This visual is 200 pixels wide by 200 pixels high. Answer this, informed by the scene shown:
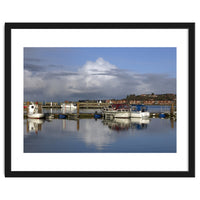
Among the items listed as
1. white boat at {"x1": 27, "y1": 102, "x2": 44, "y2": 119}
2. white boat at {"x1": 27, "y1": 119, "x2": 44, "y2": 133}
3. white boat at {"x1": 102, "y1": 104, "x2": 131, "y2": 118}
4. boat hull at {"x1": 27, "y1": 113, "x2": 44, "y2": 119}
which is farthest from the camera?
white boat at {"x1": 102, "y1": 104, "x2": 131, "y2": 118}

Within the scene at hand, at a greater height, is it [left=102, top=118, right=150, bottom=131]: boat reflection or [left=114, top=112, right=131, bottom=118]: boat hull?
[left=114, top=112, right=131, bottom=118]: boat hull

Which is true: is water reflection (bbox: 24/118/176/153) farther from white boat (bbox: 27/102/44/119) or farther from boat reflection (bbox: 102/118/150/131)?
white boat (bbox: 27/102/44/119)

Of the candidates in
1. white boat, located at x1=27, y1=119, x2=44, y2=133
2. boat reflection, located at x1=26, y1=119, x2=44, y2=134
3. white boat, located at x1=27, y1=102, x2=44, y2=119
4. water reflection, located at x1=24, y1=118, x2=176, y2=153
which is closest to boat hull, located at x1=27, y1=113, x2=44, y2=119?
white boat, located at x1=27, y1=102, x2=44, y2=119

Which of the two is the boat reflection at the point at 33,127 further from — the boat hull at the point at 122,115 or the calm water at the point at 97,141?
the boat hull at the point at 122,115

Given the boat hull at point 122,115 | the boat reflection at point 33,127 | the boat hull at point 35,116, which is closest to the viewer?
the boat reflection at point 33,127

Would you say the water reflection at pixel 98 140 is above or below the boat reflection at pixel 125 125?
above

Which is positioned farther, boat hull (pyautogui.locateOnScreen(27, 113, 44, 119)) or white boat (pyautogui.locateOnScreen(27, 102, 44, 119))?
A: white boat (pyautogui.locateOnScreen(27, 102, 44, 119))

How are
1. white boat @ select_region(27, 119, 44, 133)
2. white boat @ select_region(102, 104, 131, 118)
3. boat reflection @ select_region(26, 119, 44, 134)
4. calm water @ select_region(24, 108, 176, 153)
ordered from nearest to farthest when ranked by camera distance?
calm water @ select_region(24, 108, 176, 153) → boat reflection @ select_region(26, 119, 44, 134) → white boat @ select_region(27, 119, 44, 133) → white boat @ select_region(102, 104, 131, 118)

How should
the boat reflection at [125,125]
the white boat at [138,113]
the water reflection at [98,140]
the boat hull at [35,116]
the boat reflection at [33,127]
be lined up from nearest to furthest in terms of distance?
the water reflection at [98,140]
the boat reflection at [33,127]
the boat reflection at [125,125]
the boat hull at [35,116]
the white boat at [138,113]

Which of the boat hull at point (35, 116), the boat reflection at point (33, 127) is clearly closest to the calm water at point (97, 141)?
the boat reflection at point (33, 127)

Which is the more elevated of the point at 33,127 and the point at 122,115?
the point at 122,115

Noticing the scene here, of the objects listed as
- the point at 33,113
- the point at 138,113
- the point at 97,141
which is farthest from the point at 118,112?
the point at 97,141

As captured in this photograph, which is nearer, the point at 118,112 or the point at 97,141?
the point at 97,141

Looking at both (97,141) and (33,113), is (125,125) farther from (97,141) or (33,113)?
(97,141)
